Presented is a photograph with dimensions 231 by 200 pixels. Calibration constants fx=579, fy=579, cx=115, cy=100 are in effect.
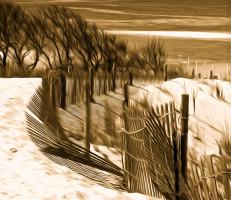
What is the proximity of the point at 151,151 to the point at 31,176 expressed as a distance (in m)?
0.67

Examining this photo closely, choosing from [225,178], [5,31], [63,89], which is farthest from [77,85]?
[225,178]

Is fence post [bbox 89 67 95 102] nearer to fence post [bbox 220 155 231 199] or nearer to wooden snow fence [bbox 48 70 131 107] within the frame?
wooden snow fence [bbox 48 70 131 107]

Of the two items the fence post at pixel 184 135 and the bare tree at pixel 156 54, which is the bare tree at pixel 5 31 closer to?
the bare tree at pixel 156 54

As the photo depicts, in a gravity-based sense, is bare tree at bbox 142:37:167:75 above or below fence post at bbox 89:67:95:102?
above

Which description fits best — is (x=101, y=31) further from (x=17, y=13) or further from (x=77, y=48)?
(x=17, y=13)

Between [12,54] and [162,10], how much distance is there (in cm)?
92

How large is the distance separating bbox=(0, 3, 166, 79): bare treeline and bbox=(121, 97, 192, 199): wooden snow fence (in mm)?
272

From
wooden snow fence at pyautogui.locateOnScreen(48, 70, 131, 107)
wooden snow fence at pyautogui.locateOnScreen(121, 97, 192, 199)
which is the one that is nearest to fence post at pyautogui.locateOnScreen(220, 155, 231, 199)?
wooden snow fence at pyautogui.locateOnScreen(121, 97, 192, 199)

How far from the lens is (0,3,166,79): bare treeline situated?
218cm

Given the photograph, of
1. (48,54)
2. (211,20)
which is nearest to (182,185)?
(211,20)

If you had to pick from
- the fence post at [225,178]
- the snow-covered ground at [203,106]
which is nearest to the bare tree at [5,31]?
the snow-covered ground at [203,106]

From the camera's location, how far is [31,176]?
2084 mm

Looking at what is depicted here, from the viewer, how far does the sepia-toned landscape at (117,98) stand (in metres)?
1.74

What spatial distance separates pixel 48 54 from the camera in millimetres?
2482
